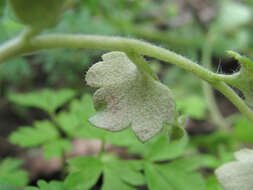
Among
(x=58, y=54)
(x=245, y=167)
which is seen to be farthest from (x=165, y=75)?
(x=245, y=167)

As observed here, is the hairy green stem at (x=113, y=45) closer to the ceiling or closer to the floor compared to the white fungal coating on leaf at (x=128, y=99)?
closer to the ceiling

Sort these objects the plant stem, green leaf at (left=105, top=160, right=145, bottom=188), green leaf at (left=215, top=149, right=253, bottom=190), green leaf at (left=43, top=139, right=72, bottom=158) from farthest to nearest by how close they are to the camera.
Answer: the plant stem < green leaf at (left=43, top=139, right=72, bottom=158) < green leaf at (left=105, top=160, right=145, bottom=188) < green leaf at (left=215, top=149, right=253, bottom=190)

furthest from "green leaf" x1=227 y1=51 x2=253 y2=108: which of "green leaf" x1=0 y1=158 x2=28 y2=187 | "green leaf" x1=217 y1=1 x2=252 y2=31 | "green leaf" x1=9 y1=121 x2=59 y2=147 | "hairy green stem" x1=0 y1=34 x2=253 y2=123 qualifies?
"green leaf" x1=217 y1=1 x2=252 y2=31

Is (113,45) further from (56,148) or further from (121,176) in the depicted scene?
(56,148)

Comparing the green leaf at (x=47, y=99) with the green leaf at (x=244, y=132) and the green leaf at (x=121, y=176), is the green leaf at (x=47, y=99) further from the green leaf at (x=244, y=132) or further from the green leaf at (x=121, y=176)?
the green leaf at (x=244, y=132)

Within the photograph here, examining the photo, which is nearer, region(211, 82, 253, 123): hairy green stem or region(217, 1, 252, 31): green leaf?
region(211, 82, 253, 123): hairy green stem

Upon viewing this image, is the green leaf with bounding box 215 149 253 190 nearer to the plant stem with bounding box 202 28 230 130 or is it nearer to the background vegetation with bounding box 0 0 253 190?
the background vegetation with bounding box 0 0 253 190

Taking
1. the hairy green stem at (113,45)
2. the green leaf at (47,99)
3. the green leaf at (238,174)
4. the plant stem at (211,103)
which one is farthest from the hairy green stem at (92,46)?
the plant stem at (211,103)
